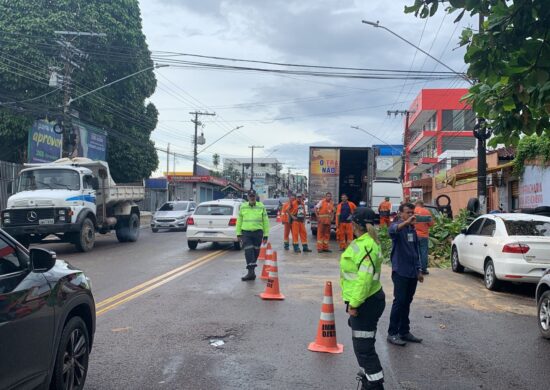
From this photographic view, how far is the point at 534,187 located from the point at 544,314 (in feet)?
41.2

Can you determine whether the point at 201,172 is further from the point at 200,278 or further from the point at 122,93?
the point at 200,278

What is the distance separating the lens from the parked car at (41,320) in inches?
128

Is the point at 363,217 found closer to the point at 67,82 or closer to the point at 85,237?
the point at 85,237

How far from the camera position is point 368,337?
4.46m

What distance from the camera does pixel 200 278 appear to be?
1082cm

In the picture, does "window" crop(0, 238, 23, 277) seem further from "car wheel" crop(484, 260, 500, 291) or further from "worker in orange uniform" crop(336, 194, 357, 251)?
"worker in orange uniform" crop(336, 194, 357, 251)

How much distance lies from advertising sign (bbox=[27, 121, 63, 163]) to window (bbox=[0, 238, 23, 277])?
2549cm

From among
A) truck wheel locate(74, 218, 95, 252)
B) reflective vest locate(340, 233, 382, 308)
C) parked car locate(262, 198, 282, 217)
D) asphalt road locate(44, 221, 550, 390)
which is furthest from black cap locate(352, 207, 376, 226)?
parked car locate(262, 198, 282, 217)

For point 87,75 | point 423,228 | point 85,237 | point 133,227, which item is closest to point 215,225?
point 85,237

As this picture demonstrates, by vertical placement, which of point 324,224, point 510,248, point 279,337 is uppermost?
point 324,224

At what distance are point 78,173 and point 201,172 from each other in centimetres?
5539

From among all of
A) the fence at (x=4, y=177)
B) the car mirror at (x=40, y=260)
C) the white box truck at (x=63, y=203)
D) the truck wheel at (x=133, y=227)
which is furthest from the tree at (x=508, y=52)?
the fence at (x=4, y=177)

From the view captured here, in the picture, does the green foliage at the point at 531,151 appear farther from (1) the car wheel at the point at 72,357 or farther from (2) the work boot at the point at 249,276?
(1) the car wheel at the point at 72,357

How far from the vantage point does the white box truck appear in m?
14.6
